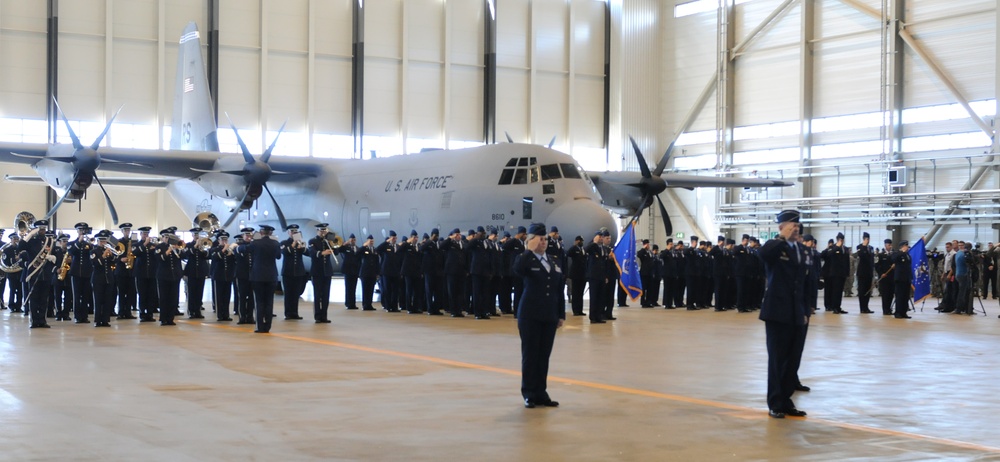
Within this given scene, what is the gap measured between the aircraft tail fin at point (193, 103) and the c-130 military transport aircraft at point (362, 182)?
1.4 inches

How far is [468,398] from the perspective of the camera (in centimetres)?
841

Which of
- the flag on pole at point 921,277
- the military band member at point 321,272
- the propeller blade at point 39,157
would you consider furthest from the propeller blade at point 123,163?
the flag on pole at point 921,277

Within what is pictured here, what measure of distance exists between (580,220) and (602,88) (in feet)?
81.0

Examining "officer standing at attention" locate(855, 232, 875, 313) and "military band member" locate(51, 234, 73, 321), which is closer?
"military band member" locate(51, 234, 73, 321)

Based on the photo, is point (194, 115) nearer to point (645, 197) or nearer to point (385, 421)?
point (645, 197)

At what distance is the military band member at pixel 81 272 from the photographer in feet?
51.9

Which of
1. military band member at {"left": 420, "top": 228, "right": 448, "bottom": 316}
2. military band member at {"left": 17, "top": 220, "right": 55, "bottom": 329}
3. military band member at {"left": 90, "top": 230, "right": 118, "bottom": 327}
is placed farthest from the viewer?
military band member at {"left": 420, "top": 228, "right": 448, "bottom": 316}

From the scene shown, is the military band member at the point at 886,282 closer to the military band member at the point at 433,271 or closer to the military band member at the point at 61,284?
the military band member at the point at 433,271

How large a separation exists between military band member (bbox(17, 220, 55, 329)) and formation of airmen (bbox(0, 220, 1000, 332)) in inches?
0.8

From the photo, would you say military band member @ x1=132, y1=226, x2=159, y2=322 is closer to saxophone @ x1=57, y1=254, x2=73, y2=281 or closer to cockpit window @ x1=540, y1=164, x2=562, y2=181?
saxophone @ x1=57, y1=254, x2=73, y2=281

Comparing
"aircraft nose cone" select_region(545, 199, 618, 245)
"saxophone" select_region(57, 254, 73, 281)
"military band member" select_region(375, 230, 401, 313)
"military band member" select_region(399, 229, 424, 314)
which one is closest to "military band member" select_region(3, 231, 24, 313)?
"saxophone" select_region(57, 254, 73, 281)

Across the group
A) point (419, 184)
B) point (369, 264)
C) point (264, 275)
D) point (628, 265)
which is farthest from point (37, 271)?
point (628, 265)

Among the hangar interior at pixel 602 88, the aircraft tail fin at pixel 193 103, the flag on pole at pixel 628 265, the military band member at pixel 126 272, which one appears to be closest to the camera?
the military band member at pixel 126 272

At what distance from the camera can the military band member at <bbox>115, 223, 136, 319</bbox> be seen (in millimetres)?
16609
